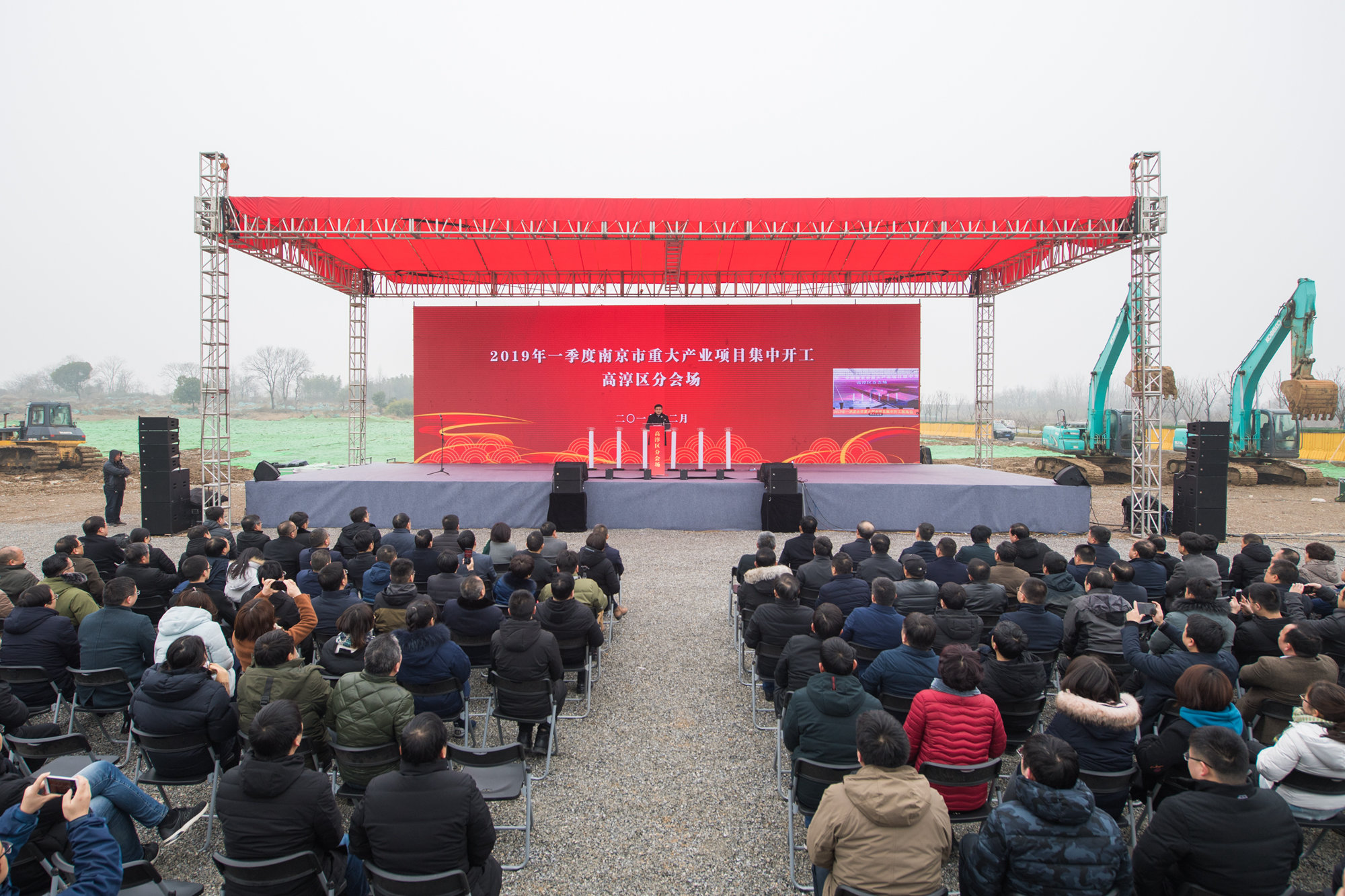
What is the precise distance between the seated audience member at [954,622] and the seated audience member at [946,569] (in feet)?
3.81

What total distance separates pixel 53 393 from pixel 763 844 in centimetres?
4323

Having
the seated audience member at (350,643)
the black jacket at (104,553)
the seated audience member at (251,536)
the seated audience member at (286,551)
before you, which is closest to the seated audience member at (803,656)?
the seated audience member at (350,643)

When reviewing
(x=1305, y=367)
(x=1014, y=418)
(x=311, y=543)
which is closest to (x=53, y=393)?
(x=311, y=543)

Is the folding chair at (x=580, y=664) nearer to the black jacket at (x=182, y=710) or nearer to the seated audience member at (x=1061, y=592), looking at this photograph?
the black jacket at (x=182, y=710)

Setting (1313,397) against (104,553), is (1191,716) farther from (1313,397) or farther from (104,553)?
(1313,397)

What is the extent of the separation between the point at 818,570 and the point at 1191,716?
236 cm

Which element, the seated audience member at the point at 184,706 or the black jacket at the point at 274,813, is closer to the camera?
the black jacket at the point at 274,813

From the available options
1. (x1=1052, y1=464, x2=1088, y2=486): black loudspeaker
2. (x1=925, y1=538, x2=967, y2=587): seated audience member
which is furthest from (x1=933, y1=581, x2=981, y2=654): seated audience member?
(x1=1052, y1=464, x2=1088, y2=486): black loudspeaker

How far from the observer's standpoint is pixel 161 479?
339 inches

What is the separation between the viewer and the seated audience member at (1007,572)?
4.34 meters

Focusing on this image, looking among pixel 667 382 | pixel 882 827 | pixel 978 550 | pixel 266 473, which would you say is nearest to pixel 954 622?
pixel 882 827

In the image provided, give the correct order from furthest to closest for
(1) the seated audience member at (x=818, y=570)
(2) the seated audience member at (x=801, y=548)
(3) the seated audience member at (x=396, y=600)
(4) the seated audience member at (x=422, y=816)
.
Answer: (2) the seated audience member at (x=801, y=548) < (1) the seated audience member at (x=818, y=570) < (3) the seated audience member at (x=396, y=600) < (4) the seated audience member at (x=422, y=816)

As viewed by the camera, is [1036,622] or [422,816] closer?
[422,816]

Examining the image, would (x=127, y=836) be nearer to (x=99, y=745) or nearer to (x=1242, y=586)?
(x=99, y=745)
